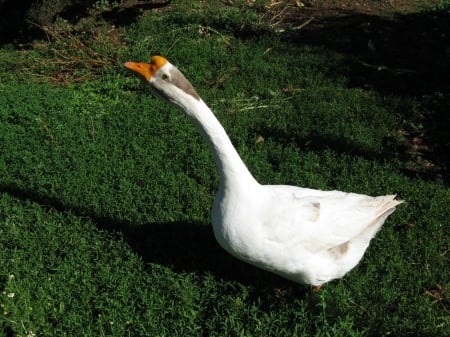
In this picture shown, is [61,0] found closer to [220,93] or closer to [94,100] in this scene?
[94,100]

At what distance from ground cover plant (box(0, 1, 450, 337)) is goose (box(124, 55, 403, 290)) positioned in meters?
0.31

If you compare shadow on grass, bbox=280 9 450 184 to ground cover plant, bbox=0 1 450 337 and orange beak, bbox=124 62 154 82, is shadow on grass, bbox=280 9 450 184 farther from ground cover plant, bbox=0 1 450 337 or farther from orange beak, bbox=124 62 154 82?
orange beak, bbox=124 62 154 82

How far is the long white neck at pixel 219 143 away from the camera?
A: 2.85 meters

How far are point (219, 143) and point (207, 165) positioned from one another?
2.06 meters

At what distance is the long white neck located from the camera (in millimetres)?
2852

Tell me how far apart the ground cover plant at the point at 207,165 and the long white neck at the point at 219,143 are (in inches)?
37.7

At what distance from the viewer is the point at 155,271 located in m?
3.84

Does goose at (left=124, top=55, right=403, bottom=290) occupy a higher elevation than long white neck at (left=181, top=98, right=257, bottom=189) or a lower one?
lower

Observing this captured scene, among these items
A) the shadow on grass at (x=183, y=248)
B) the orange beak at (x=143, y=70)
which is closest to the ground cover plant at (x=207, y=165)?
the shadow on grass at (x=183, y=248)

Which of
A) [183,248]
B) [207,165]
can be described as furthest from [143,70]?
[207,165]

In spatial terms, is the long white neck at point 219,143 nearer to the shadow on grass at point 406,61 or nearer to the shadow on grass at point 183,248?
the shadow on grass at point 183,248

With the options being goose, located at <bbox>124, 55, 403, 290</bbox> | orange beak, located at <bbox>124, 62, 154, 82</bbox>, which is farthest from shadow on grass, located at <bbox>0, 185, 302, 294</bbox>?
orange beak, located at <bbox>124, 62, 154, 82</bbox>

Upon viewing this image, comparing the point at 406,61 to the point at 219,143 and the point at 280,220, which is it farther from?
the point at 219,143

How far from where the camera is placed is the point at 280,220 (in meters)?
3.17
